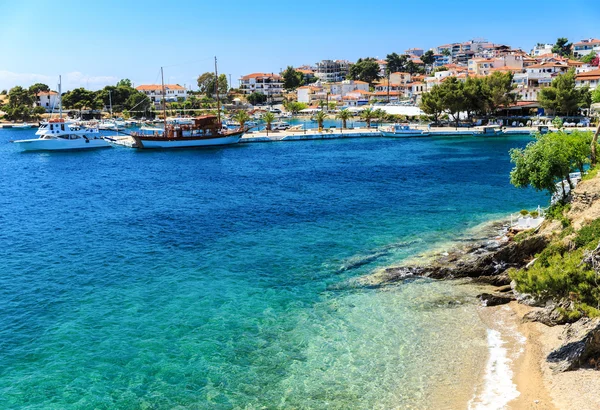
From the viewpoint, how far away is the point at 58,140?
9925 centimetres

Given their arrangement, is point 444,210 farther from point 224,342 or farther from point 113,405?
point 113,405

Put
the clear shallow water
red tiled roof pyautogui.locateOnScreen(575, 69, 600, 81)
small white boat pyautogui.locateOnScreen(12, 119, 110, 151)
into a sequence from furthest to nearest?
red tiled roof pyautogui.locateOnScreen(575, 69, 600, 81) → small white boat pyautogui.locateOnScreen(12, 119, 110, 151) → the clear shallow water

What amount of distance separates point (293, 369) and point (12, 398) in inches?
402

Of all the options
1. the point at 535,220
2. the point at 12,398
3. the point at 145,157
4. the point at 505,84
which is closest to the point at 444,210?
the point at 535,220

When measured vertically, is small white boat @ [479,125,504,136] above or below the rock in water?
above

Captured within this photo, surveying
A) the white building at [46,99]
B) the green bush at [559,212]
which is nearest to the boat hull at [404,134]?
the green bush at [559,212]

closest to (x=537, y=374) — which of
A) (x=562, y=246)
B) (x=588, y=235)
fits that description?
(x=588, y=235)

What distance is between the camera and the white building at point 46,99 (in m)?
190

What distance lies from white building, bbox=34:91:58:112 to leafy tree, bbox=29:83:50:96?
4.05ft

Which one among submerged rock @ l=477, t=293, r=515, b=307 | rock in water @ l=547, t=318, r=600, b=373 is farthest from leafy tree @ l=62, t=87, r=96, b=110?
rock in water @ l=547, t=318, r=600, b=373

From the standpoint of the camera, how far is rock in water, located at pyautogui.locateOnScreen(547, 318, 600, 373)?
60.4 feet

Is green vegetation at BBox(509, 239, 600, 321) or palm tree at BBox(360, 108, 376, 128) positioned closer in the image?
green vegetation at BBox(509, 239, 600, 321)

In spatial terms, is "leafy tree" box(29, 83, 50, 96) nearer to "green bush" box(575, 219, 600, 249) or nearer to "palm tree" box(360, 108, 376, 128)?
"palm tree" box(360, 108, 376, 128)

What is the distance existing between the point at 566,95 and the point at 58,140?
98.0 meters
